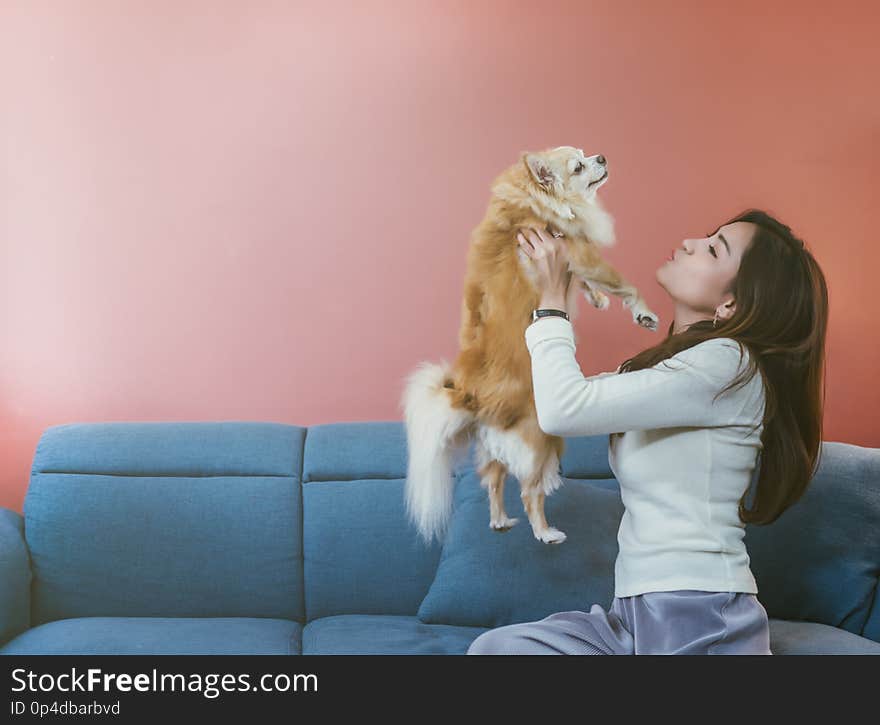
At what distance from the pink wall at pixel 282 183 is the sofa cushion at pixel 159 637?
595 millimetres

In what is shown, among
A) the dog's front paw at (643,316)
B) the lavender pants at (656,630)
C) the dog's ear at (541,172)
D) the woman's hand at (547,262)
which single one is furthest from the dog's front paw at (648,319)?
the lavender pants at (656,630)

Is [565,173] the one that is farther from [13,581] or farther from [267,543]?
[13,581]

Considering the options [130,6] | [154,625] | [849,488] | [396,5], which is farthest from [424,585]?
[130,6]

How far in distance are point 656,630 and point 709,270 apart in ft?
1.96

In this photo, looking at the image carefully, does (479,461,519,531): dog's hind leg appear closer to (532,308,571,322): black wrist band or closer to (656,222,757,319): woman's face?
(532,308,571,322): black wrist band

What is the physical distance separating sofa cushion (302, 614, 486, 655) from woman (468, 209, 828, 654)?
0.38 meters

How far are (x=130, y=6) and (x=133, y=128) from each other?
321mm

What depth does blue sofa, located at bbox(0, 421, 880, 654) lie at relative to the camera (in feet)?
6.92

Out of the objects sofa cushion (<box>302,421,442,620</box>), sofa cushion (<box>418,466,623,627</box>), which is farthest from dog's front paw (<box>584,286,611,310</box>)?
sofa cushion (<box>302,421,442,620</box>)

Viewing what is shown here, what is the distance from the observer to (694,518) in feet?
4.99

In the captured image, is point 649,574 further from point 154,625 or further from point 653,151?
point 653,151

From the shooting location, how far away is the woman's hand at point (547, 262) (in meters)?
1.46

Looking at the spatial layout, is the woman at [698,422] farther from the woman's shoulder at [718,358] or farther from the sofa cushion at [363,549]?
the sofa cushion at [363,549]
